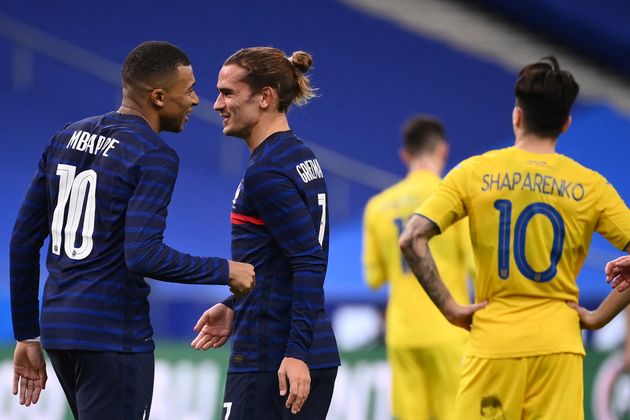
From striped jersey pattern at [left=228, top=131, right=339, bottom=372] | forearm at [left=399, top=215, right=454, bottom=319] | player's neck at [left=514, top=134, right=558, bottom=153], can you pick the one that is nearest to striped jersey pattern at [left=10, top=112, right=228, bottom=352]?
striped jersey pattern at [left=228, top=131, right=339, bottom=372]

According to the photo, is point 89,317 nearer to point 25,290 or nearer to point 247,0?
point 25,290

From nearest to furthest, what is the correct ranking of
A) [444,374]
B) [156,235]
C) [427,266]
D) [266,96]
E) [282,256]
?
[156,235] → [282,256] → [266,96] → [427,266] → [444,374]

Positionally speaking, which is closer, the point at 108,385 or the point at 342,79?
the point at 108,385

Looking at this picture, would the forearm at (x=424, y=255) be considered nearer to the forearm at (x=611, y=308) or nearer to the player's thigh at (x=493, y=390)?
the player's thigh at (x=493, y=390)

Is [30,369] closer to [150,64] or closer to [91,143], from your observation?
[91,143]

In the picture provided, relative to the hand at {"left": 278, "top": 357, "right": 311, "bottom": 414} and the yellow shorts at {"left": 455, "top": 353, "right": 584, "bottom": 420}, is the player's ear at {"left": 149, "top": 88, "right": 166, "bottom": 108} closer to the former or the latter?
the hand at {"left": 278, "top": 357, "right": 311, "bottom": 414}

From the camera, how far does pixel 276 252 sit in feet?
13.4

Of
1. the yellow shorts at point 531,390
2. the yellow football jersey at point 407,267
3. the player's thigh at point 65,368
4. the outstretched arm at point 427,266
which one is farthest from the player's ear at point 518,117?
the yellow football jersey at point 407,267

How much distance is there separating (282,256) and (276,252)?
0.08 ft

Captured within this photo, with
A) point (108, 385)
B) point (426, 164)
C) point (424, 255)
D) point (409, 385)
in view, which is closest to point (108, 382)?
point (108, 385)

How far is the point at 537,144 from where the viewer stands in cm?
476

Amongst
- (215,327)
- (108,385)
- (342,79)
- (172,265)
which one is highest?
(342,79)

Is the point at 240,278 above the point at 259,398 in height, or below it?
above

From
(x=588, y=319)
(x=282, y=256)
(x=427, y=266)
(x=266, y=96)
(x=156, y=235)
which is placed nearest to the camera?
(x=156, y=235)
